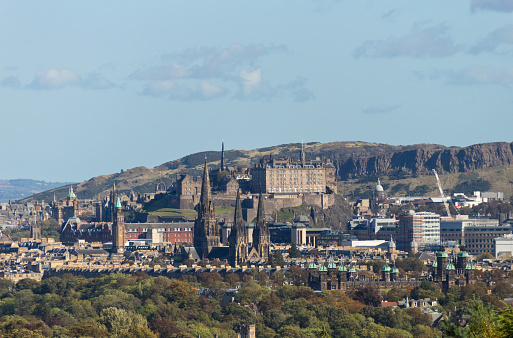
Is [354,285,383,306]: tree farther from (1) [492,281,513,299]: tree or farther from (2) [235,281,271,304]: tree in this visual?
(1) [492,281,513,299]: tree

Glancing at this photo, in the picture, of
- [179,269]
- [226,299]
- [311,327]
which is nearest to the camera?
[311,327]

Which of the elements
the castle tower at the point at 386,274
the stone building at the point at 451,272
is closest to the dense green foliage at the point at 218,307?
the stone building at the point at 451,272

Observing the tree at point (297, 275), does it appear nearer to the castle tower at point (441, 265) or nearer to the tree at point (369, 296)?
the castle tower at point (441, 265)

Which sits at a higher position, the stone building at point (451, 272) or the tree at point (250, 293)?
the stone building at point (451, 272)

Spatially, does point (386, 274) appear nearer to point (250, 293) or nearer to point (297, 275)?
point (297, 275)

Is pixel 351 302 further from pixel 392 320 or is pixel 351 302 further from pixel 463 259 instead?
pixel 463 259

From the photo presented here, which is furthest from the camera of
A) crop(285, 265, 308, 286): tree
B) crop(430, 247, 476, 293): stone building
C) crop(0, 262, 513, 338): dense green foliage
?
crop(285, 265, 308, 286): tree

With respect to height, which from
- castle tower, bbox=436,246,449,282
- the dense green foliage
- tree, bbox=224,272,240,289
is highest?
castle tower, bbox=436,246,449,282

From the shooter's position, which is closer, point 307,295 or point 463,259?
point 307,295

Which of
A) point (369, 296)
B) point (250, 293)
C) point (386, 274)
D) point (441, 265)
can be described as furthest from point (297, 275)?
point (369, 296)

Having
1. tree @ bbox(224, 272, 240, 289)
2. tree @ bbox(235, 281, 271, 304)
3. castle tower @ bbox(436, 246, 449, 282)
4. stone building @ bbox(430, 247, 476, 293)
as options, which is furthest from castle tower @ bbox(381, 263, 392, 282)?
tree @ bbox(224, 272, 240, 289)

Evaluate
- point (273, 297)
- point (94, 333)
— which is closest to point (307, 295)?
point (273, 297)
